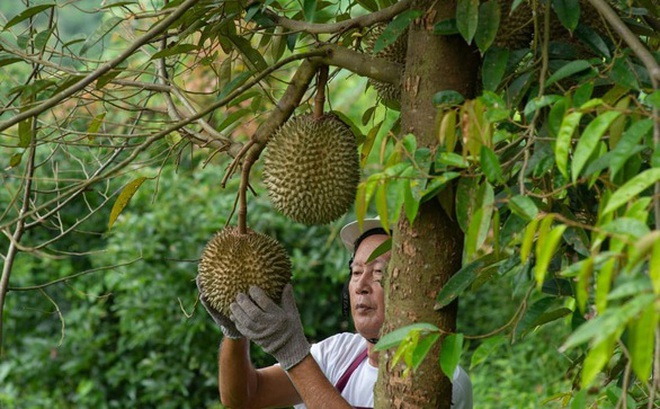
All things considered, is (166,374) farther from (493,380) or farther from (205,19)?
(205,19)

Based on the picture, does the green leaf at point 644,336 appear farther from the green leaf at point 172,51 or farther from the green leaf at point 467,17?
the green leaf at point 172,51

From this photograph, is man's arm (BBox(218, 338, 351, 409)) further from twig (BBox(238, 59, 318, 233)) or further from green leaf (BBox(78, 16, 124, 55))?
green leaf (BBox(78, 16, 124, 55))

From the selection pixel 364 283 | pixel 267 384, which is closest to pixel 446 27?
pixel 364 283

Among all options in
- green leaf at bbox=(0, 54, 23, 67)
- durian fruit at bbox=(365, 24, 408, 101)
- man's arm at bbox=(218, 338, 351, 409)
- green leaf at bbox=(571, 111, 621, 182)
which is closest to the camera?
green leaf at bbox=(571, 111, 621, 182)

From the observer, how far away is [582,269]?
2.94 feet

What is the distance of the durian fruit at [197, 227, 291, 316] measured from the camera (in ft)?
5.94

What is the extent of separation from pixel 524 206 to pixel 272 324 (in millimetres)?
788

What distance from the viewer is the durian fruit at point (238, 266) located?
71.3 inches

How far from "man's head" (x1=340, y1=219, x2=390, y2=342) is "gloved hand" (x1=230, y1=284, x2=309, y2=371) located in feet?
1.41

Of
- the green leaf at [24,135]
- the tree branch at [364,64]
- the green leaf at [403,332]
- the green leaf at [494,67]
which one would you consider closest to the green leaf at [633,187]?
the green leaf at [403,332]

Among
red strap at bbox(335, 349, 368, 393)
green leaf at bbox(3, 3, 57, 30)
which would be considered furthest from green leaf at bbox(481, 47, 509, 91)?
red strap at bbox(335, 349, 368, 393)

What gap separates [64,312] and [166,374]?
66 cm

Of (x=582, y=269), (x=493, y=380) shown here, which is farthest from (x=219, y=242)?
(x=493, y=380)

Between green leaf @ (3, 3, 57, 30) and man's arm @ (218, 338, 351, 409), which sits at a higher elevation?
green leaf @ (3, 3, 57, 30)
